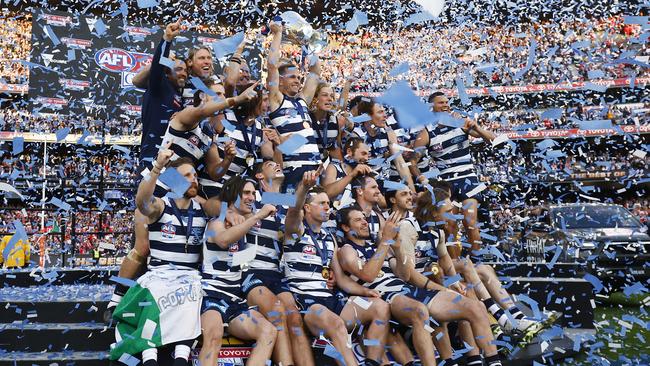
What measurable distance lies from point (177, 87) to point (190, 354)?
1.73 metres

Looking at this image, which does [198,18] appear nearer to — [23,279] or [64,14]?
[64,14]

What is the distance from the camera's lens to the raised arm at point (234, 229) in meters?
3.51

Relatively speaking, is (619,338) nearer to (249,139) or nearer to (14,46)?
(249,139)

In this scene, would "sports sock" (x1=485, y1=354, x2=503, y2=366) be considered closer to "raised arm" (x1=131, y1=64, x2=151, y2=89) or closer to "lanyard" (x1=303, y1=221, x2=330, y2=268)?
"lanyard" (x1=303, y1=221, x2=330, y2=268)

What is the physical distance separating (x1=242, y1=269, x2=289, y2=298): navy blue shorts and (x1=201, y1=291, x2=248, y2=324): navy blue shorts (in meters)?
0.10

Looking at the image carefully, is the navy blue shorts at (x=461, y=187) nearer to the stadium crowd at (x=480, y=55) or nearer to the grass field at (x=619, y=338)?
the grass field at (x=619, y=338)

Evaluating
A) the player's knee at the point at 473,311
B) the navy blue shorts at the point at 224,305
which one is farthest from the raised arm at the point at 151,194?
the player's knee at the point at 473,311

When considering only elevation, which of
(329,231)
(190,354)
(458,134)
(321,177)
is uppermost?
(458,134)

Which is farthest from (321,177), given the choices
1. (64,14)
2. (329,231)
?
(64,14)

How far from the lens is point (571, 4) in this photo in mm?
22828

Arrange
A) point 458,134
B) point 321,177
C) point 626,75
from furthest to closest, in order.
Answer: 1. point 626,75
2. point 458,134
3. point 321,177

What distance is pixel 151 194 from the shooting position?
11.5 feet

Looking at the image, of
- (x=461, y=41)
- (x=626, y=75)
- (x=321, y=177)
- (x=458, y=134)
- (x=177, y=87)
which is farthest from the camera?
(x=461, y=41)

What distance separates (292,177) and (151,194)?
Result: 3.62ft
